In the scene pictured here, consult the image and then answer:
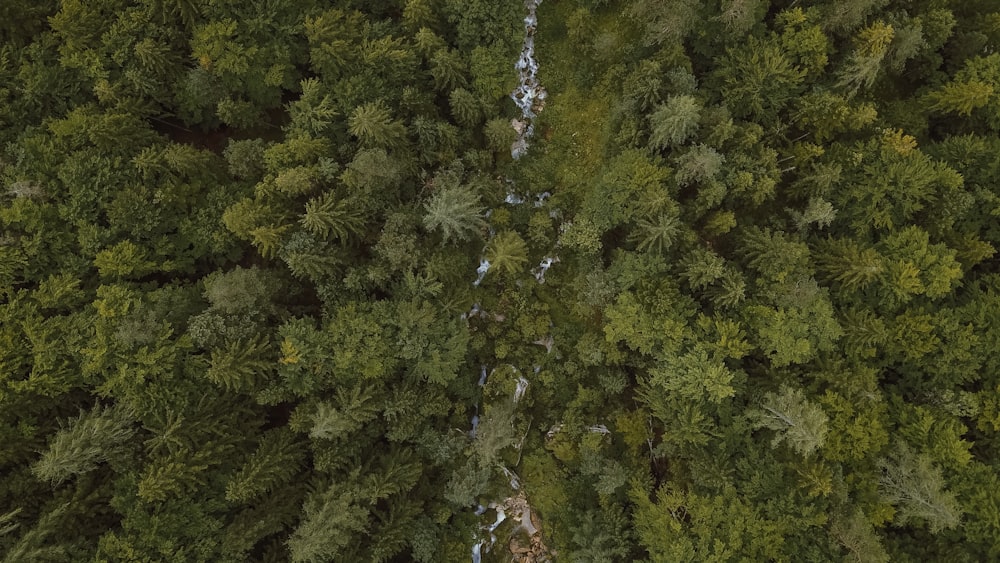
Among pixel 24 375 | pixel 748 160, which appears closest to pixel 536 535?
pixel 748 160

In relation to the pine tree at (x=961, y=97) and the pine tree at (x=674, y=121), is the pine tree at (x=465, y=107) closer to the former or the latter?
the pine tree at (x=674, y=121)

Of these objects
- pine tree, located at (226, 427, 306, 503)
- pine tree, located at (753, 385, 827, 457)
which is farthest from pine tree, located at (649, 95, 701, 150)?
pine tree, located at (226, 427, 306, 503)

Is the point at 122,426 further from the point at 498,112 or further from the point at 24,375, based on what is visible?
the point at 498,112

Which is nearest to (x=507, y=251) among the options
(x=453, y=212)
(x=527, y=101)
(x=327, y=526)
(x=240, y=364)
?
(x=453, y=212)

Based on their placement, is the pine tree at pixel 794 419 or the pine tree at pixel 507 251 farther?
the pine tree at pixel 507 251

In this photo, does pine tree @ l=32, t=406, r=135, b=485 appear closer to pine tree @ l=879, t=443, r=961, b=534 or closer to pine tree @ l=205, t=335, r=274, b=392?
pine tree @ l=205, t=335, r=274, b=392

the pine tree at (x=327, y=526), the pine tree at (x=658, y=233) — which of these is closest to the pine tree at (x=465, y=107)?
the pine tree at (x=658, y=233)

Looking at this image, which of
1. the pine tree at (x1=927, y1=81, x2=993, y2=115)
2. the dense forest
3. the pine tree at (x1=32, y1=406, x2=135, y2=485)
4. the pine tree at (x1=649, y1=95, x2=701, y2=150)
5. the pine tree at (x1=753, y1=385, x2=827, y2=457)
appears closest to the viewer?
the pine tree at (x1=32, y1=406, x2=135, y2=485)

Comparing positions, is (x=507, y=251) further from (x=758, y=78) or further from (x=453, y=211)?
(x=758, y=78)

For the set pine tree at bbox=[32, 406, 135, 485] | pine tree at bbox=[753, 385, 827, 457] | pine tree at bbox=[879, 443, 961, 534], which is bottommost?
pine tree at bbox=[32, 406, 135, 485]
